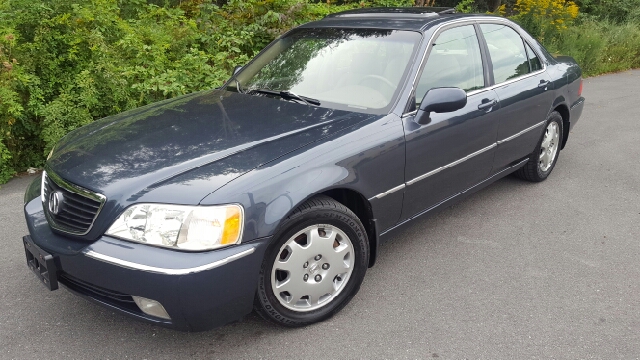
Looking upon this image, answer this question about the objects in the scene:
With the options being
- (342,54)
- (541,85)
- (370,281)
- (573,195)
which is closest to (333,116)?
(342,54)

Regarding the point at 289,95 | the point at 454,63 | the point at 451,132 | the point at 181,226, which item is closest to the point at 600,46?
the point at 454,63

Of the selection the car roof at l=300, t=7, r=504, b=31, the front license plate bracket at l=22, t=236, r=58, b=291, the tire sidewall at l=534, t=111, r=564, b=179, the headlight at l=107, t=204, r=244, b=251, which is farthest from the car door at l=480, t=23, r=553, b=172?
the front license plate bracket at l=22, t=236, r=58, b=291

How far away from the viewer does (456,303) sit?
10.6ft

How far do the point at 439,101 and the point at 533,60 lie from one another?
194cm

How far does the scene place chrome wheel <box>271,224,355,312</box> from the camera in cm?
279

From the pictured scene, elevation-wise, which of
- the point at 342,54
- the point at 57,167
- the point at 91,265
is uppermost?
the point at 342,54

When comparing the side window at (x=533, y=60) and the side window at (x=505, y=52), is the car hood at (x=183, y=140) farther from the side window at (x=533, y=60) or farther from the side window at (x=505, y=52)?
the side window at (x=533, y=60)

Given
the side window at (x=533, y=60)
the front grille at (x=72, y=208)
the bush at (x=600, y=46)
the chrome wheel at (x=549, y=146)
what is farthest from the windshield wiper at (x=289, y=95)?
the bush at (x=600, y=46)

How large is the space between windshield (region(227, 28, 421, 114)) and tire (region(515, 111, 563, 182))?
197 cm

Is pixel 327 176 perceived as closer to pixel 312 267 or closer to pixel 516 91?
pixel 312 267

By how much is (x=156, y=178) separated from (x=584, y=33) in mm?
12512

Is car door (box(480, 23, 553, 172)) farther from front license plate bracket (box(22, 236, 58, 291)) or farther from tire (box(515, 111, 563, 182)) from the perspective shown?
front license plate bracket (box(22, 236, 58, 291))

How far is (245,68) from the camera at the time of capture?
169 inches

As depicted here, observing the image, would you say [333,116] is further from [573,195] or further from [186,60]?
[186,60]
